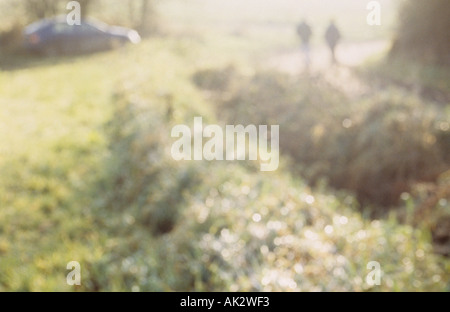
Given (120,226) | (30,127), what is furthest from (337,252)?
(30,127)

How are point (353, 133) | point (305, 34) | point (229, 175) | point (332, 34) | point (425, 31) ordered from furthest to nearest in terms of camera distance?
point (425, 31), point (332, 34), point (305, 34), point (353, 133), point (229, 175)

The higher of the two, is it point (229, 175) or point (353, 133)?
point (353, 133)

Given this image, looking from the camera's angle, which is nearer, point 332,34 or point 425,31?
point 332,34

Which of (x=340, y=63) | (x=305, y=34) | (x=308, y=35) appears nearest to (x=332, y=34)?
(x=308, y=35)

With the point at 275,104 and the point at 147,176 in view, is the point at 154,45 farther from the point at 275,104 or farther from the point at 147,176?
the point at 147,176

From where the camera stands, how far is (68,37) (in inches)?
625

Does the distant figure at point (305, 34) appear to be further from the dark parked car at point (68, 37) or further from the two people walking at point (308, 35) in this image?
the dark parked car at point (68, 37)

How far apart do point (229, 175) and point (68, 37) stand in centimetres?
1257

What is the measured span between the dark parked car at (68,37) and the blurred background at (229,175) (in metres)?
Result: 1.26

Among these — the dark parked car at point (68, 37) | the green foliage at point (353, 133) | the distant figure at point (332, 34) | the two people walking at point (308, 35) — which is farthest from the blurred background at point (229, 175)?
the dark parked car at point (68, 37)

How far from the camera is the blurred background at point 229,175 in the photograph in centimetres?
391

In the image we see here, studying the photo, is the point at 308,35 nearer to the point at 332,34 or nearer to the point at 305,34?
the point at 305,34

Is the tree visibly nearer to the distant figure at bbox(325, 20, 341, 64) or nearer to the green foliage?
the distant figure at bbox(325, 20, 341, 64)

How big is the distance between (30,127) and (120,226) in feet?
14.3
